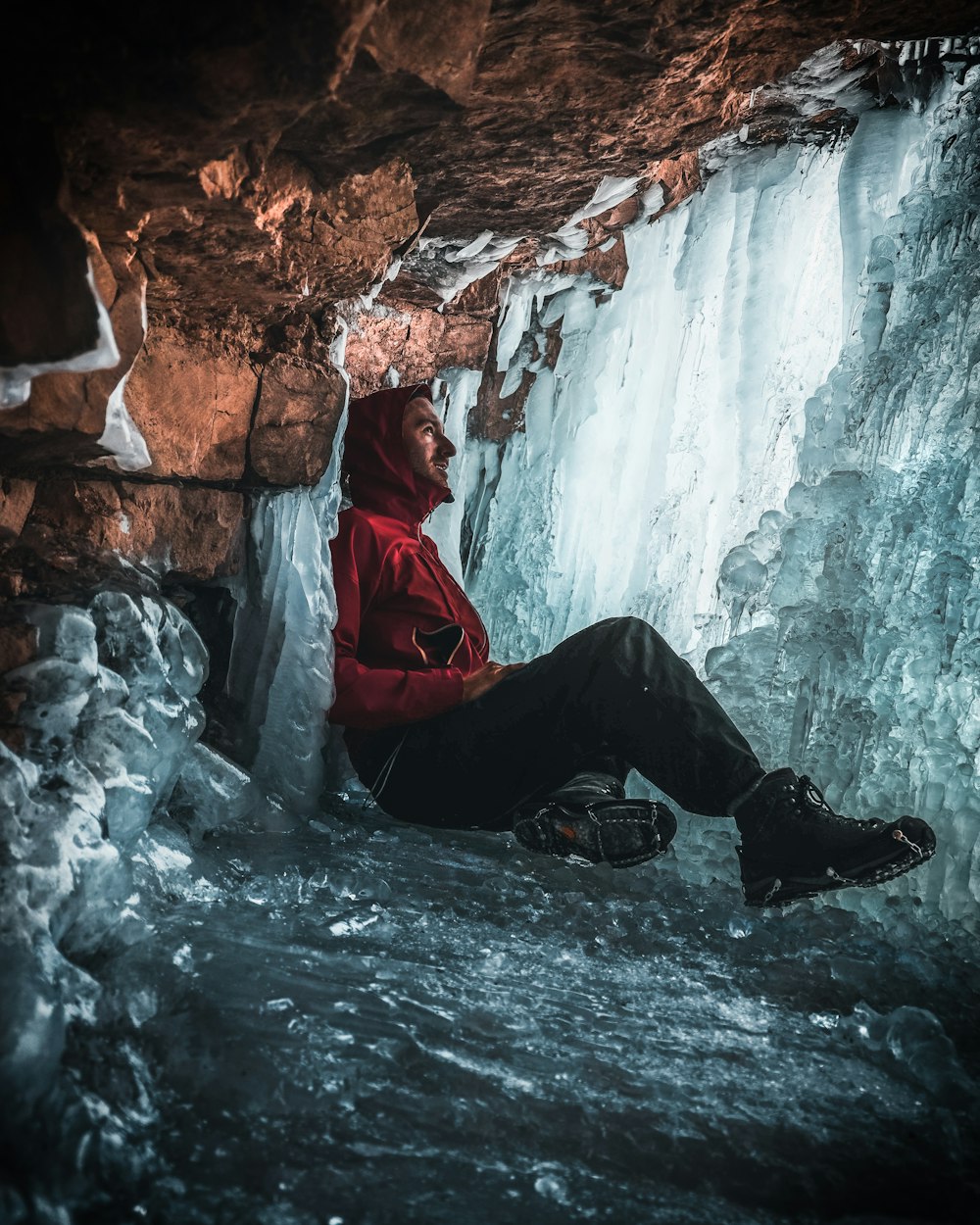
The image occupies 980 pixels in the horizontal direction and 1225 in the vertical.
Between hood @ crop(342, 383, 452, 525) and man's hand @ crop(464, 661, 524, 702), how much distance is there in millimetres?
→ 612

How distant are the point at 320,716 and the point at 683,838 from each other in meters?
1.12

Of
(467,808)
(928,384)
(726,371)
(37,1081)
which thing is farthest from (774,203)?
(37,1081)

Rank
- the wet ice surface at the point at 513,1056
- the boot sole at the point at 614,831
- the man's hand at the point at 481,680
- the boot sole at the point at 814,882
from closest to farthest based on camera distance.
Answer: the wet ice surface at the point at 513,1056 < the boot sole at the point at 814,882 < the boot sole at the point at 614,831 < the man's hand at the point at 481,680

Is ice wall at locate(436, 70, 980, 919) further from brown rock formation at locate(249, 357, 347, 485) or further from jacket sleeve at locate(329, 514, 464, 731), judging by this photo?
brown rock formation at locate(249, 357, 347, 485)

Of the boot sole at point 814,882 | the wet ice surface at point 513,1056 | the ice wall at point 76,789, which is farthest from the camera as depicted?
the boot sole at point 814,882

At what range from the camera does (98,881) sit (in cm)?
152

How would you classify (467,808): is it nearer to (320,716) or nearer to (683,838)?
(320,716)

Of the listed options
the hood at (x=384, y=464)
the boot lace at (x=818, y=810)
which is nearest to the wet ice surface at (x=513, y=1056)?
the boot lace at (x=818, y=810)

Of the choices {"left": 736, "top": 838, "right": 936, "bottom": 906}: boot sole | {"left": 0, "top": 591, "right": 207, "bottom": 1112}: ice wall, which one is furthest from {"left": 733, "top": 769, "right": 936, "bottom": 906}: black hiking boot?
{"left": 0, "top": 591, "right": 207, "bottom": 1112}: ice wall

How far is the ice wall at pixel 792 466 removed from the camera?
2283mm

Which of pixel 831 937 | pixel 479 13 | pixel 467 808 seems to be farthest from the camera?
pixel 467 808

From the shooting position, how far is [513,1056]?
4.36 feet

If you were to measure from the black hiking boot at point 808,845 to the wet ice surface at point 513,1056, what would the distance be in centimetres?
14

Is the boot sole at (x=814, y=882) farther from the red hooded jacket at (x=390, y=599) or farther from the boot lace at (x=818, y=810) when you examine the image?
the red hooded jacket at (x=390, y=599)
